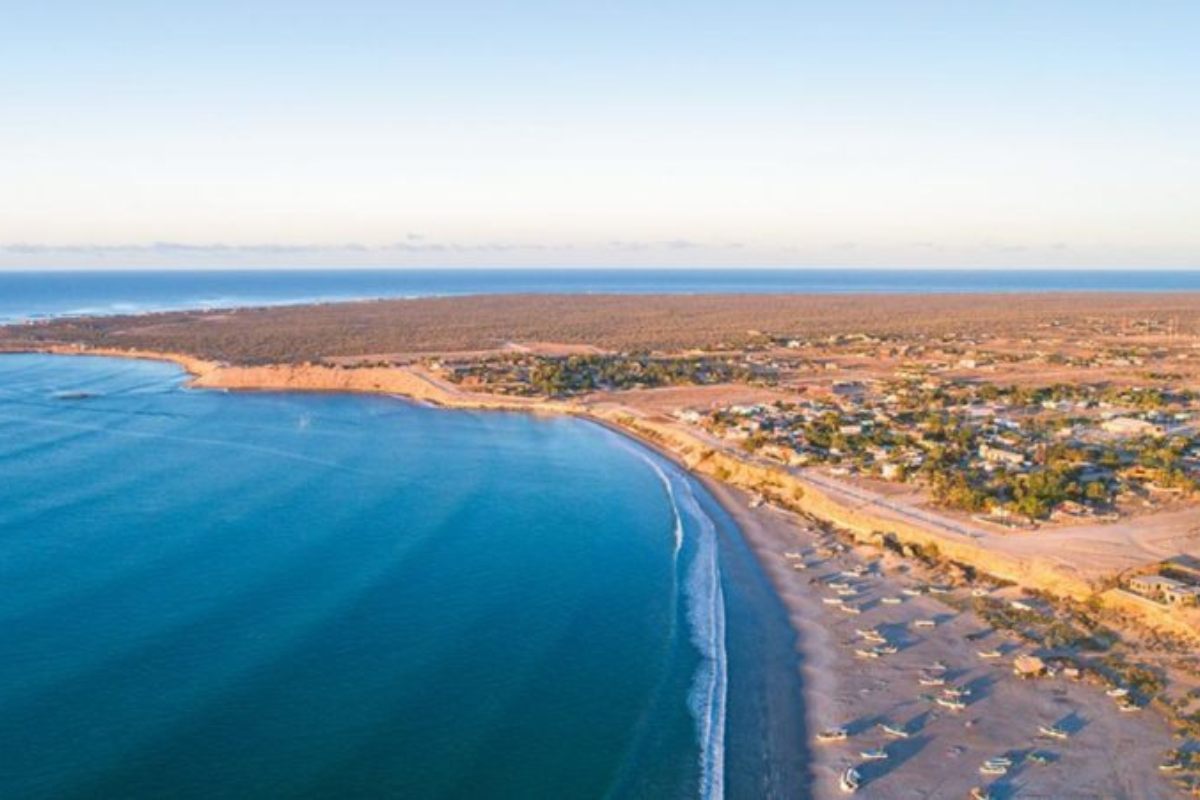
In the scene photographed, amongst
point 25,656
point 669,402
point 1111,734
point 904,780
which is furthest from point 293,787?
point 669,402

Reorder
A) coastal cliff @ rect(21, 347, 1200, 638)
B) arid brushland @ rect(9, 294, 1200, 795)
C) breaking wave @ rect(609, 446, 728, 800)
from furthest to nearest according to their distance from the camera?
1. coastal cliff @ rect(21, 347, 1200, 638)
2. arid brushland @ rect(9, 294, 1200, 795)
3. breaking wave @ rect(609, 446, 728, 800)

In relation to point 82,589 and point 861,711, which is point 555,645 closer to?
point 861,711

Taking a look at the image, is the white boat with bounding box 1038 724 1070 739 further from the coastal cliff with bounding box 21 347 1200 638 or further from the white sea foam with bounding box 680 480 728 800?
the white sea foam with bounding box 680 480 728 800

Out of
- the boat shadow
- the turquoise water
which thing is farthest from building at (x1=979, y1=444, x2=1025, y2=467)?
the boat shadow

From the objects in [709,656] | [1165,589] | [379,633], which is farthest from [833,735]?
[1165,589]

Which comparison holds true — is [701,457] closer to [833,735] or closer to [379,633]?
[379,633]

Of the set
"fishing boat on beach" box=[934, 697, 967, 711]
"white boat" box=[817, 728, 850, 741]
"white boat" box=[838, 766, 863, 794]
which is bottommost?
"white boat" box=[838, 766, 863, 794]
